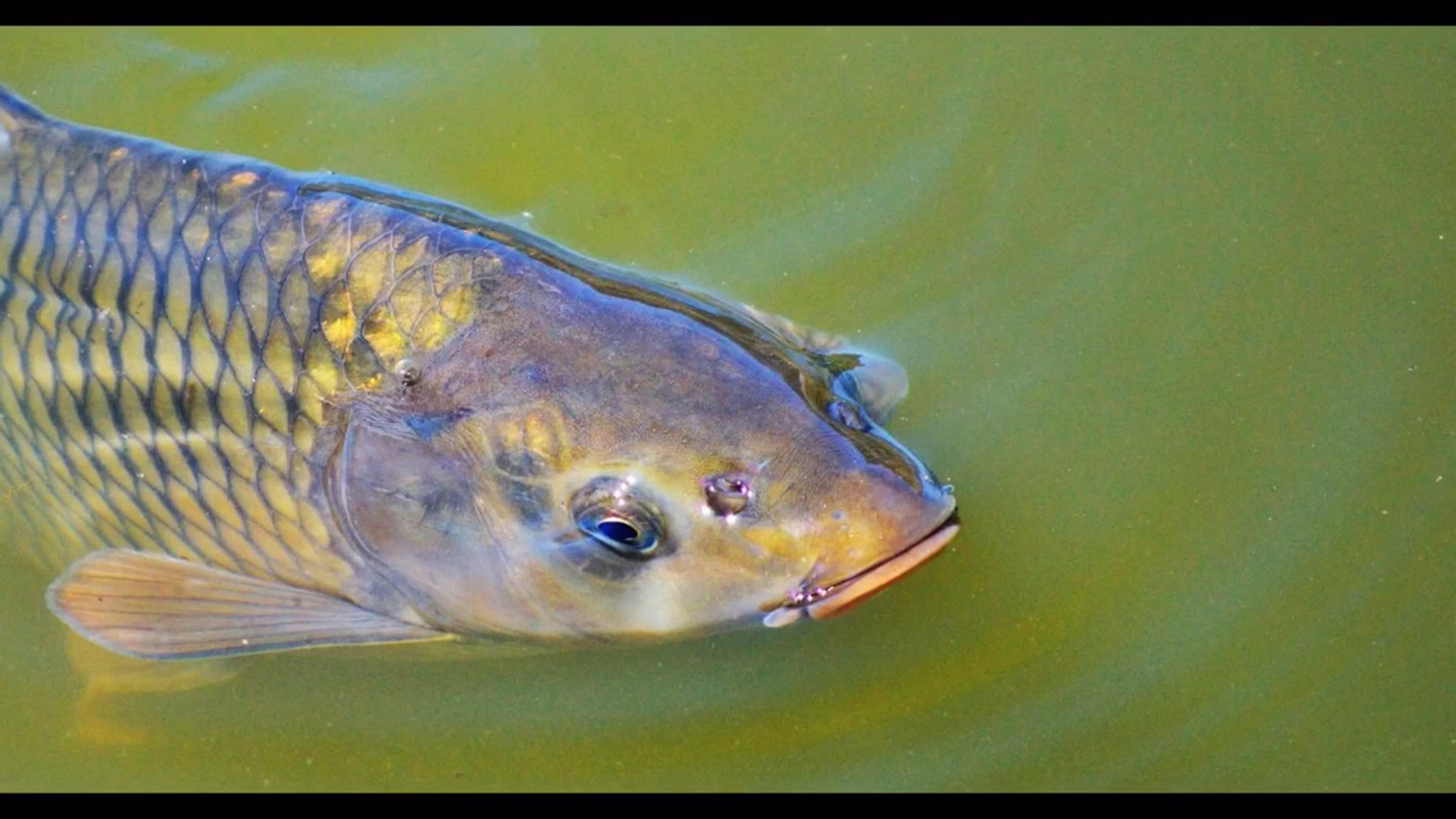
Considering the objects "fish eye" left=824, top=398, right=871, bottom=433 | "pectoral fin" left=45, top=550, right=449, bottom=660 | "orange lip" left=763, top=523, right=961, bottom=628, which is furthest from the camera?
"pectoral fin" left=45, top=550, right=449, bottom=660

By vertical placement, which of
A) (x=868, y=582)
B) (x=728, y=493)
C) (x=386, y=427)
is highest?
(x=386, y=427)

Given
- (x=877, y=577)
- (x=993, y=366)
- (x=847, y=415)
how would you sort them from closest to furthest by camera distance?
(x=877, y=577) → (x=847, y=415) → (x=993, y=366)

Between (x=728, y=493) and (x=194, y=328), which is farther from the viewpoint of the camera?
(x=194, y=328)

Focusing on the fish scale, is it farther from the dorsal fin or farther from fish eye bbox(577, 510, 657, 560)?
fish eye bbox(577, 510, 657, 560)

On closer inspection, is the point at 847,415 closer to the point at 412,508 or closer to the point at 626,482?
the point at 626,482

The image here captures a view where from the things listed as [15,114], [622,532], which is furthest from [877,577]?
[15,114]

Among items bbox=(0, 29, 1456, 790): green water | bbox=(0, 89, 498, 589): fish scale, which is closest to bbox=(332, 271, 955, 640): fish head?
bbox=(0, 89, 498, 589): fish scale

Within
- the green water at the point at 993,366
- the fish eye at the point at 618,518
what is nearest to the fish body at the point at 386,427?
the fish eye at the point at 618,518

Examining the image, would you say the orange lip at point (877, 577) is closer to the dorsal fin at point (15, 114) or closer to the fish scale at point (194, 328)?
the fish scale at point (194, 328)
